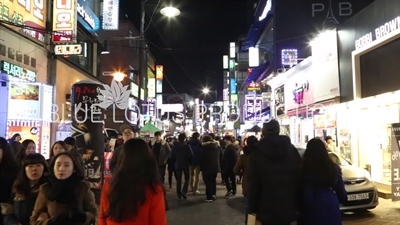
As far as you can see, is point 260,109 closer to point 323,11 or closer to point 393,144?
point 323,11

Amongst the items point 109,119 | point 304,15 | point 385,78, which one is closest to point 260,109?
point 304,15

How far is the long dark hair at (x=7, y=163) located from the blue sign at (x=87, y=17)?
15.3 metres

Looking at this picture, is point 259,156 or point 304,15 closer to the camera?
point 259,156

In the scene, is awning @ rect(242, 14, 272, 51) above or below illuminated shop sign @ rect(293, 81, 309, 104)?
above

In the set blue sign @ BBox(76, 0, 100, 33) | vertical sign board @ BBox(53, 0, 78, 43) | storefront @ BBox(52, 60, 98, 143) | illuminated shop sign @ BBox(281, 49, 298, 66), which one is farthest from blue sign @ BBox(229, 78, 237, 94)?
vertical sign board @ BBox(53, 0, 78, 43)

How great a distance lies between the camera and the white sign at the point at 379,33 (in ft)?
35.9

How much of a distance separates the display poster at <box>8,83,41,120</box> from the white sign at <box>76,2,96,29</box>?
547 cm

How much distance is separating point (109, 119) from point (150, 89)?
10.2 metres

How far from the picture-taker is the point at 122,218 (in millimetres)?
2949

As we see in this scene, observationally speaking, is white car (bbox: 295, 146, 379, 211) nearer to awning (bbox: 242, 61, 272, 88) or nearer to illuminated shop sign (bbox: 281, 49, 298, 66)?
illuminated shop sign (bbox: 281, 49, 298, 66)

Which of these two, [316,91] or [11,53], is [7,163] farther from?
[316,91]

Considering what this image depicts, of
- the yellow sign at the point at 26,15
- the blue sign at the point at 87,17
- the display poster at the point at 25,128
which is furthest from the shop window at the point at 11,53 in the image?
the blue sign at the point at 87,17

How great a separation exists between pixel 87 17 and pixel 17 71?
851 centimetres

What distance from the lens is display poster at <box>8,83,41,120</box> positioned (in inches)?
567
